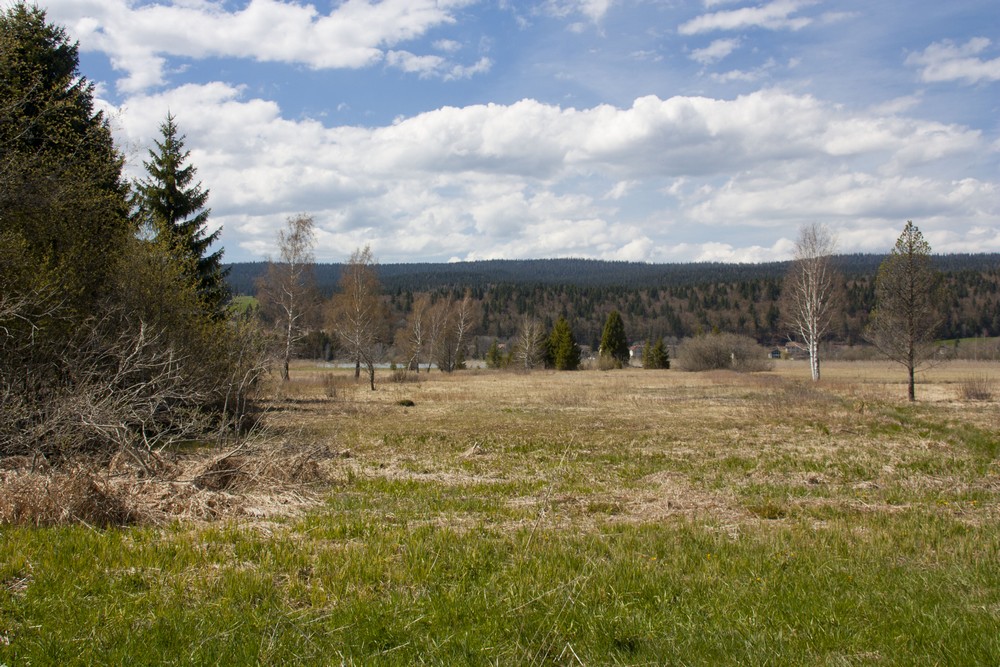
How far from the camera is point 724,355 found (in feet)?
221

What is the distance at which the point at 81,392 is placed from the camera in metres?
10.4

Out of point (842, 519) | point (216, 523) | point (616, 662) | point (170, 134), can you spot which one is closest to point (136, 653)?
point (616, 662)

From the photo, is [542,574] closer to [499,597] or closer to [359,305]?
[499,597]

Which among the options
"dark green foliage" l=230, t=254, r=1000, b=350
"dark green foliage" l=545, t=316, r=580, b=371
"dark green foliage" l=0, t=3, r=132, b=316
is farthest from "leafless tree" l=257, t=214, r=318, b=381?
"dark green foliage" l=230, t=254, r=1000, b=350

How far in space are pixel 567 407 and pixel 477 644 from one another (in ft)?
80.3

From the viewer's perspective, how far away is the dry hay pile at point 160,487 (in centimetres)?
721

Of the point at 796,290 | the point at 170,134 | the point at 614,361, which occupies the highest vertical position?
the point at 170,134

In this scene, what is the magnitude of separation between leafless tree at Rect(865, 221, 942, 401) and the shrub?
33.5 m

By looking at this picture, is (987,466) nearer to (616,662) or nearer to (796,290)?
(616,662)

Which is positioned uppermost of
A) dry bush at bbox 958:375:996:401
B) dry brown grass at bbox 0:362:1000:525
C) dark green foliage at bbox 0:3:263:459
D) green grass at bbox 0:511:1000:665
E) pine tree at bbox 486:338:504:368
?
dark green foliage at bbox 0:3:263:459

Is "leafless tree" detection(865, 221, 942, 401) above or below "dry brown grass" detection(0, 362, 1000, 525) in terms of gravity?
above

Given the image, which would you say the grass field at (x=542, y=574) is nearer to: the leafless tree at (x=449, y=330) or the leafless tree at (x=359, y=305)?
the leafless tree at (x=359, y=305)

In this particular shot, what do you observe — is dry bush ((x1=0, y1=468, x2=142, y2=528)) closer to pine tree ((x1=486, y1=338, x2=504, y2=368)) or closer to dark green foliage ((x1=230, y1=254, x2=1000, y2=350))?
pine tree ((x1=486, y1=338, x2=504, y2=368))

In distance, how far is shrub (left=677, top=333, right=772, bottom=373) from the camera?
66312 millimetres
